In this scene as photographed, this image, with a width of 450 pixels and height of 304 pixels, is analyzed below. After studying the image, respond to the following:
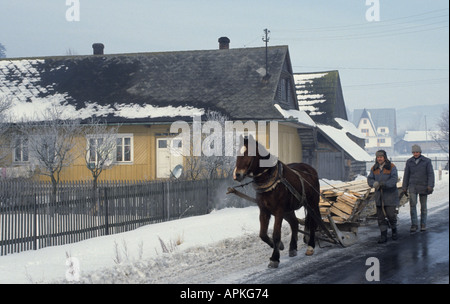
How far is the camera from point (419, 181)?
41.4ft

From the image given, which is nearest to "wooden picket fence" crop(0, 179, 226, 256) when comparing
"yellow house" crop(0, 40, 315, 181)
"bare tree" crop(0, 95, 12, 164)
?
"yellow house" crop(0, 40, 315, 181)

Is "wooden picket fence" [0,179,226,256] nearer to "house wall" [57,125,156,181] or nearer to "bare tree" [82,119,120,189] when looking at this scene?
"bare tree" [82,119,120,189]

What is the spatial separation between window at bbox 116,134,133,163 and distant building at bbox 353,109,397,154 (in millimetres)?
96607

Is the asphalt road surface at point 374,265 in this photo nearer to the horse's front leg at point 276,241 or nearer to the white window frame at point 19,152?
the horse's front leg at point 276,241

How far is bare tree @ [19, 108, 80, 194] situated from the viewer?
2031 centimetres

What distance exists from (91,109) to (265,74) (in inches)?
360

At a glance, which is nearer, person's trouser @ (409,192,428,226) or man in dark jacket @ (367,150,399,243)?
man in dark jacket @ (367,150,399,243)

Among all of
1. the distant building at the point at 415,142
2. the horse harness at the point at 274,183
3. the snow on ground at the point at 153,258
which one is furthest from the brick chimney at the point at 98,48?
the distant building at the point at 415,142

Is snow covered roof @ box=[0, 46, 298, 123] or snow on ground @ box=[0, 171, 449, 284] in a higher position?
snow covered roof @ box=[0, 46, 298, 123]

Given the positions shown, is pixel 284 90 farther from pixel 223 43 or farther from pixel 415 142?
pixel 415 142

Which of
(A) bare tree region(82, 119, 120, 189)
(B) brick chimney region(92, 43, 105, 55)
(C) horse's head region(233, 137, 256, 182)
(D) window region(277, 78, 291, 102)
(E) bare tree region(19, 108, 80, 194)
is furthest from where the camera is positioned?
(B) brick chimney region(92, 43, 105, 55)

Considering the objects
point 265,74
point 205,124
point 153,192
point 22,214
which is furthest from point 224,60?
point 22,214

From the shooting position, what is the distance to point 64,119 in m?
24.7
